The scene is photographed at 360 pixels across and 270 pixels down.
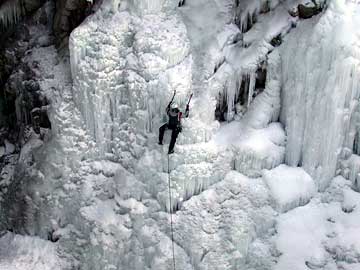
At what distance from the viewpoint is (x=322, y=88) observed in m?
9.70

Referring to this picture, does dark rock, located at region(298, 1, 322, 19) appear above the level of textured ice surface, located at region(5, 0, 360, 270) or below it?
above

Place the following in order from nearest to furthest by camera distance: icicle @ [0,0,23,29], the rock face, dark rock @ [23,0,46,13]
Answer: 1. the rock face
2. dark rock @ [23,0,46,13]
3. icicle @ [0,0,23,29]

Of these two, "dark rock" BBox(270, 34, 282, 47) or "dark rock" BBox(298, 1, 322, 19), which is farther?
"dark rock" BBox(270, 34, 282, 47)

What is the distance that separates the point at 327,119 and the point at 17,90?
5.74 m

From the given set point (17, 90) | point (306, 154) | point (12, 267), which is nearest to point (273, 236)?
point (306, 154)

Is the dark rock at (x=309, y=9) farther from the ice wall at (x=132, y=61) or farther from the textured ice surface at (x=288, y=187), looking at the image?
the textured ice surface at (x=288, y=187)

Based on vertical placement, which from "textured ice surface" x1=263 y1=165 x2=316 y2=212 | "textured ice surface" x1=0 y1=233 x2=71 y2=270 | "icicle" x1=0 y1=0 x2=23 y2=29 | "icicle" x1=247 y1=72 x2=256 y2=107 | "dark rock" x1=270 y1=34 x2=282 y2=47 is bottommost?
"textured ice surface" x1=0 y1=233 x2=71 y2=270

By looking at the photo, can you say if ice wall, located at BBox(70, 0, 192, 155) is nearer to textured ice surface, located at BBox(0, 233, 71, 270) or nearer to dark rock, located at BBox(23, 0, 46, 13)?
dark rock, located at BBox(23, 0, 46, 13)

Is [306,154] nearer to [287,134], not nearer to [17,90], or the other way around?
[287,134]

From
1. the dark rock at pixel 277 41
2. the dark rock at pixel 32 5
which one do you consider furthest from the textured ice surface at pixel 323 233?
the dark rock at pixel 32 5

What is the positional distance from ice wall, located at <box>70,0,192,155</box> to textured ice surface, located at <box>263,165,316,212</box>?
2057mm

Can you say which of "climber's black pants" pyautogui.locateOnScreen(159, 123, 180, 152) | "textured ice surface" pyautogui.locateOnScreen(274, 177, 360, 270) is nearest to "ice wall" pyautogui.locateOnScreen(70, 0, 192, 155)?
"climber's black pants" pyautogui.locateOnScreen(159, 123, 180, 152)

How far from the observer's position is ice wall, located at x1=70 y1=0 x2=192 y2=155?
9.92 metres

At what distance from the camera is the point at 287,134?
1014 centimetres
